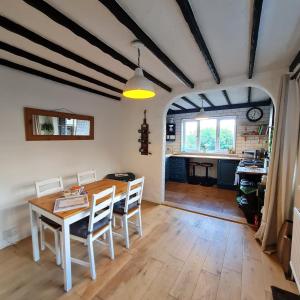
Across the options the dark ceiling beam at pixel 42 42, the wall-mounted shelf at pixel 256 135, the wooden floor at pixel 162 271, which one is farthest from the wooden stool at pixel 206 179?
the dark ceiling beam at pixel 42 42

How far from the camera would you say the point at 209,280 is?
172cm

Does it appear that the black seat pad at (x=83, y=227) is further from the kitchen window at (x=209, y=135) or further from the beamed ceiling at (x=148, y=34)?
the kitchen window at (x=209, y=135)

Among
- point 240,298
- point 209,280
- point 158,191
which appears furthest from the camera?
point 158,191

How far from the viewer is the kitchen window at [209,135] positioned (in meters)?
5.09

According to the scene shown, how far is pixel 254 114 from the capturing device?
15.2 ft

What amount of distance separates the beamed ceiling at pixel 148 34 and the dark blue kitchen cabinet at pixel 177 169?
306 cm

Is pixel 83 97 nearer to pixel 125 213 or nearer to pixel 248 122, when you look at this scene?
pixel 125 213

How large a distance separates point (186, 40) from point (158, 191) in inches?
109

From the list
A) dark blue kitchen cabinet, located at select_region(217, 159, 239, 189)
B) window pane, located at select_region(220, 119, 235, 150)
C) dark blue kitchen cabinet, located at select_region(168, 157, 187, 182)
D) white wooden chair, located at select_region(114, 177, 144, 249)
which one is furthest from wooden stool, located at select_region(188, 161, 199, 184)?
white wooden chair, located at select_region(114, 177, 144, 249)

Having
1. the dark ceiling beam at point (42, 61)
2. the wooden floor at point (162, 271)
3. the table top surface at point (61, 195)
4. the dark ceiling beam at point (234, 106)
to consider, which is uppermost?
the dark ceiling beam at point (42, 61)

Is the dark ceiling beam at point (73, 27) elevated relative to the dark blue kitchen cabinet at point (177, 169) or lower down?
elevated

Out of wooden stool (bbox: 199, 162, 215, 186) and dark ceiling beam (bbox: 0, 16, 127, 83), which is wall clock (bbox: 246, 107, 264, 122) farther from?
dark ceiling beam (bbox: 0, 16, 127, 83)

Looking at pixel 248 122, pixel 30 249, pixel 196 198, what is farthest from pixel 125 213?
pixel 248 122

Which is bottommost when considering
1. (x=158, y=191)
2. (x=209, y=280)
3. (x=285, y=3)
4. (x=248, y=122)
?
(x=209, y=280)
